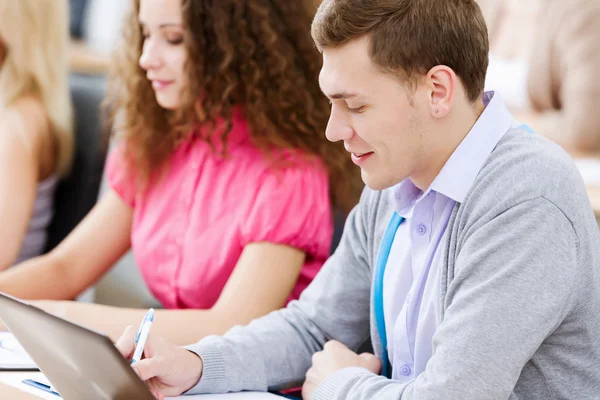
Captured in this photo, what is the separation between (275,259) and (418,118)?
54cm

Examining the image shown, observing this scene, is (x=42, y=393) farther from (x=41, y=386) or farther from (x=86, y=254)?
(x=86, y=254)

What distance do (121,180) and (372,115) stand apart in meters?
0.83

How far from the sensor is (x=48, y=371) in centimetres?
98

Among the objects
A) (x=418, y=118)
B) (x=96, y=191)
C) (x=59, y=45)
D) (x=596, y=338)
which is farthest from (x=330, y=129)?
(x=59, y=45)

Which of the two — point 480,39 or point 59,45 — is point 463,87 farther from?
point 59,45

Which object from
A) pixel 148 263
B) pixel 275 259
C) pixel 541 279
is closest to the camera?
pixel 541 279

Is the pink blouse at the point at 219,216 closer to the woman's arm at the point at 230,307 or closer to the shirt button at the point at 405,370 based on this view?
the woman's arm at the point at 230,307

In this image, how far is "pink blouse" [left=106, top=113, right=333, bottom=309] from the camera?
1.52 metres

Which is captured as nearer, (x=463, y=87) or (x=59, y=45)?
(x=463, y=87)

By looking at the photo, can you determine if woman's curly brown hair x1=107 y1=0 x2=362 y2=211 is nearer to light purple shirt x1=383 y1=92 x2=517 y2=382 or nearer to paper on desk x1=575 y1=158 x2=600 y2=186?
light purple shirt x1=383 y1=92 x2=517 y2=382

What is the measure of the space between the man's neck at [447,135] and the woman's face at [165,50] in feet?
2.15

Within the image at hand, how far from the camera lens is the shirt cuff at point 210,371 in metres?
1.14

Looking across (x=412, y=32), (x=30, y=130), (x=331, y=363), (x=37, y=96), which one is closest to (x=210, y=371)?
(x=331, y=363)

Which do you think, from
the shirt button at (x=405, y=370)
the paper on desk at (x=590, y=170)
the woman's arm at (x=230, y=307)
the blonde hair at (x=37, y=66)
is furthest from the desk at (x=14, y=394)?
the paper on desk at (x=590, y=170)
